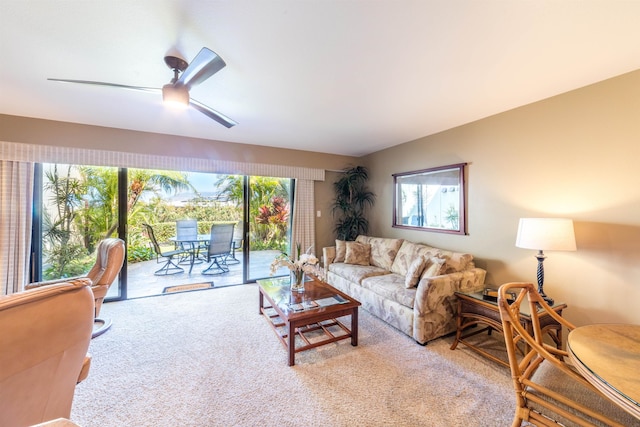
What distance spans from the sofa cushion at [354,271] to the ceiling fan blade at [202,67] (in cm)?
282

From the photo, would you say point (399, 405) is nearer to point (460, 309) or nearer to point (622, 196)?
point (460, 309)

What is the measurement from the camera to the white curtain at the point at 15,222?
9.59ft

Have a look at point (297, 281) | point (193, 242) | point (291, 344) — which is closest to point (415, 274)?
point (297, 281)

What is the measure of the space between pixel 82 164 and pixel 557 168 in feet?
17.8

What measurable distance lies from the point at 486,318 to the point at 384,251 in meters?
1.74

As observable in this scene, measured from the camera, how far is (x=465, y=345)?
244cm

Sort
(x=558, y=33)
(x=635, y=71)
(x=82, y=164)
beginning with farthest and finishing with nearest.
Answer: (x=82, y=164) < (x=635, y=71) < (x=558, y=33)

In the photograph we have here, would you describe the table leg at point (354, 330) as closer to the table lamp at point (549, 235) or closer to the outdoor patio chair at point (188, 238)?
the table lamp at point (549, 235)

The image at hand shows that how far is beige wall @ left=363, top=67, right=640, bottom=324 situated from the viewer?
2004 mm

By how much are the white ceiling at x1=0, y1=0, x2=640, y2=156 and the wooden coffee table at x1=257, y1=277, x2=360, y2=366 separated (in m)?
2.03

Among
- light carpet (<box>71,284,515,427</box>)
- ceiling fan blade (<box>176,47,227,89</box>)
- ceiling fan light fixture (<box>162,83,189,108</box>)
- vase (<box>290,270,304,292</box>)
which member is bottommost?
light carpet (<box>71,284,515,427</box>)

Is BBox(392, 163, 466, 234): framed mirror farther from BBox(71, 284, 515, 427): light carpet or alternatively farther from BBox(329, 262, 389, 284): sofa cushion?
BBox(71, 284, 515, 427): light carpet

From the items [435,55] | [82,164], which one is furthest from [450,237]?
[82,164]

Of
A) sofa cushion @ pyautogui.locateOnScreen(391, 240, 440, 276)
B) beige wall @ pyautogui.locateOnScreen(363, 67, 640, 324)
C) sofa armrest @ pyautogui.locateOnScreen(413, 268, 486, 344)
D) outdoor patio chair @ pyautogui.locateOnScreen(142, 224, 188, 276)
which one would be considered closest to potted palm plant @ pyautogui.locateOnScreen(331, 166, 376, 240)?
sofa cushion @ pyautogui.locateOnScreen(391, 240, 440, 276)
